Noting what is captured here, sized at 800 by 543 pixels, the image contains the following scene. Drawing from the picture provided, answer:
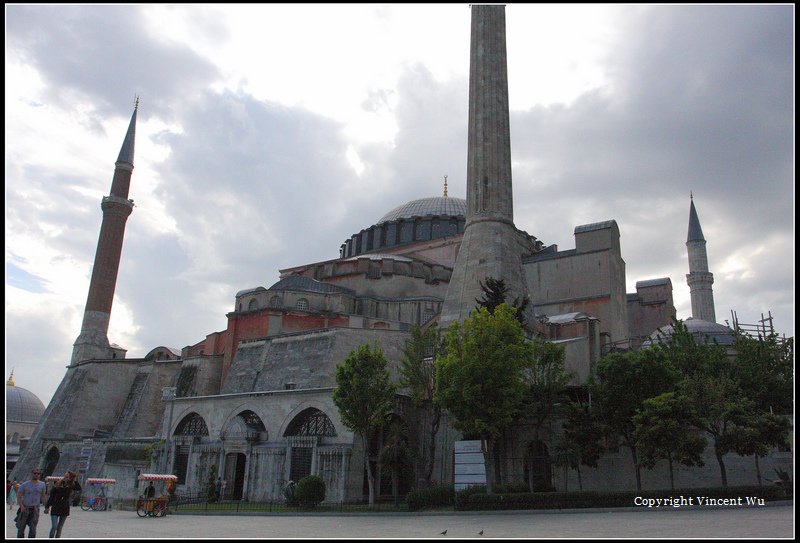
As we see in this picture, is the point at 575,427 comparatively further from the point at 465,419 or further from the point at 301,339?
the point at 301,339

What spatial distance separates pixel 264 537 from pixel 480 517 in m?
5.29

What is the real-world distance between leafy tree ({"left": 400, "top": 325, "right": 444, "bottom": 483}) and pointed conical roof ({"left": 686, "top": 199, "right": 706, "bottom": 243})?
2930 centimetres

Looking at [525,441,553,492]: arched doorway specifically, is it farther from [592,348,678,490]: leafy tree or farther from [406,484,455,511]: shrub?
[406,484,455,511]: shrub

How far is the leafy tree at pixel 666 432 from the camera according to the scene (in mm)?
14688

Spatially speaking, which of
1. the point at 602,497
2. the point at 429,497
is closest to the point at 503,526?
the point at 602,497

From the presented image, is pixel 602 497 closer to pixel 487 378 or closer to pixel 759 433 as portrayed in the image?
pixel 487 378

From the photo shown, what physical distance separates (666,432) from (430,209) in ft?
101

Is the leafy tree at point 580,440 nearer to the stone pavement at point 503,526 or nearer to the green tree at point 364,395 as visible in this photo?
the stone pavement at point 503,526

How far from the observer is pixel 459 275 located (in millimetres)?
23562

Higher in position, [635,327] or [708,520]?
[635,327]

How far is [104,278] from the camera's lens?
37.1 meters

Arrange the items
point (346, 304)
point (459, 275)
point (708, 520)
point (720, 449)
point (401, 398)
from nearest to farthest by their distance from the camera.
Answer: point (708, 520), point (720, 449), point (401, 398), point (459, 275), point (346, 304)

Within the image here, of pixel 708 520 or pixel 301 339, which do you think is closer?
pixel 708 520

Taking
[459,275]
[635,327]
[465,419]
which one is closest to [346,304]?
[459,275]
